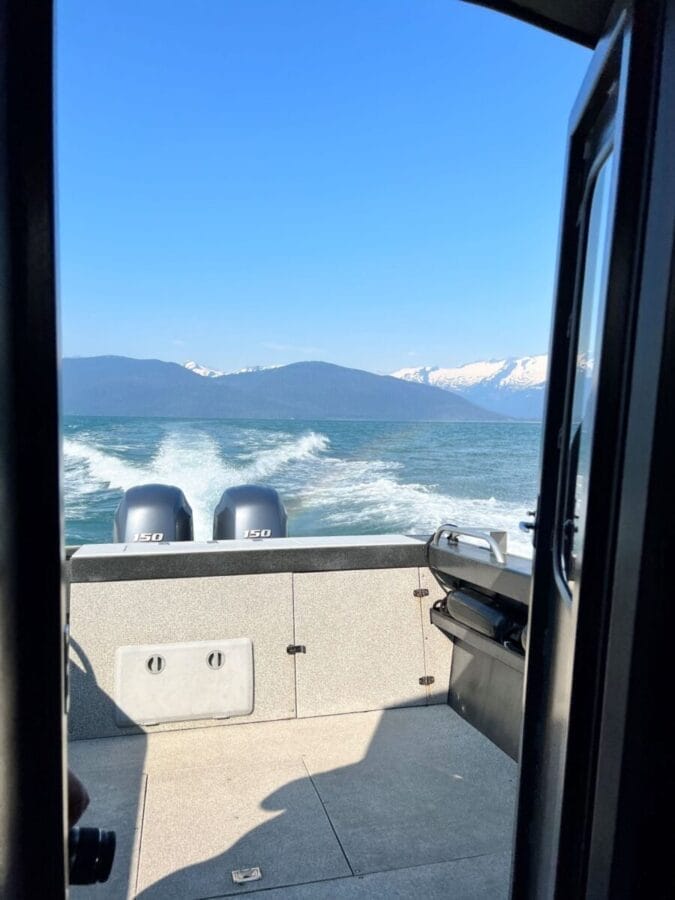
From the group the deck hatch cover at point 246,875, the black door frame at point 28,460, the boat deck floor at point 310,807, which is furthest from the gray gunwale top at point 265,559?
the black door frame at point 28,460

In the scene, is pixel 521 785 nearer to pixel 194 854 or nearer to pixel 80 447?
pixel 194 854

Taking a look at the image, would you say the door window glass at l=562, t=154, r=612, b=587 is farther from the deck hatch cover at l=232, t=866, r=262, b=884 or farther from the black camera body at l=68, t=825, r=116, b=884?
the deck hatch cover at l=232, t=866, r=262, b=884

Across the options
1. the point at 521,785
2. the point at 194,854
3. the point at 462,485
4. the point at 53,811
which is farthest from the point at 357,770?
the point at 462,485

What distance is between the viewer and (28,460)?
58cm

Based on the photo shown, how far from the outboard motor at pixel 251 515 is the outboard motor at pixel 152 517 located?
208mm

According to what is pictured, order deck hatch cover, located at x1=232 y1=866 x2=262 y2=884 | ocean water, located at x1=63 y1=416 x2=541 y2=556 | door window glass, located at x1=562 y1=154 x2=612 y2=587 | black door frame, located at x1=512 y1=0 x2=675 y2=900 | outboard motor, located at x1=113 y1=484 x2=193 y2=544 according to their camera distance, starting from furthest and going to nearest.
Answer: ocean water, located at x1=63 y1=416 x2=541 y2=556, outboard motor, located at x1=113 y1=484 x2=193 y2=544, deck hatch cover, located at x1=232 y1=866 x2=262 y2=884, door window glass, located at x1=562 y1=154 x2=612 y2=587, black door frame, located at x1=512 y1=0 x2=675 y2=900

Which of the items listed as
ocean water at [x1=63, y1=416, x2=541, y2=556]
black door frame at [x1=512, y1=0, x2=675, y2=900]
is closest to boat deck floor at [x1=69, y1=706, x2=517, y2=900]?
black door frame at [x1=512, y1=0, x2=675, y2=900]

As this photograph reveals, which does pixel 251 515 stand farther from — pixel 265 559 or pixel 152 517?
pixel 265 559

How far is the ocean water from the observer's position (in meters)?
10.9

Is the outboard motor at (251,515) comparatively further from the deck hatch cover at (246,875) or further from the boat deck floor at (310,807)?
the deck hatch cover at (246,875)

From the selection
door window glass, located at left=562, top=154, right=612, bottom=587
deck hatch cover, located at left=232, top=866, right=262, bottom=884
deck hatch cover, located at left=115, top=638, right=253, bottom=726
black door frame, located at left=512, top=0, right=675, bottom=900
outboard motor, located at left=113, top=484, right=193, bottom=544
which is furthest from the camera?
outboard motor, located at left=113, top=484, right=193, bottom=544

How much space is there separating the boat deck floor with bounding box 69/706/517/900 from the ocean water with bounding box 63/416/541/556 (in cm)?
418

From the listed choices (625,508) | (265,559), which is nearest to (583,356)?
(625,508)

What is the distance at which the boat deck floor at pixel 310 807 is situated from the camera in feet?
5.79
